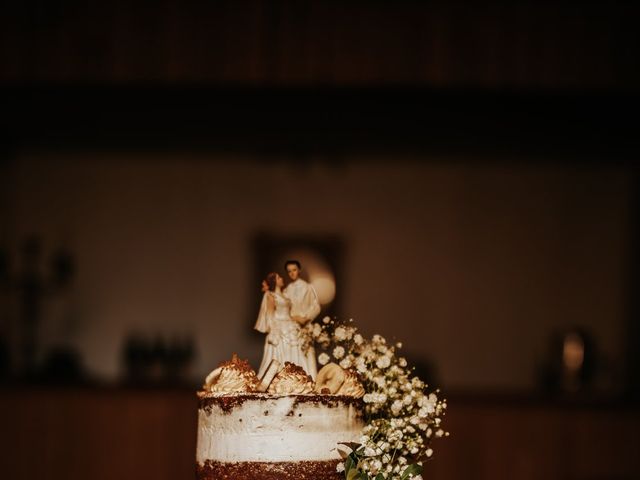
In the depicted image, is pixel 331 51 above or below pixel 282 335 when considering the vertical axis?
above

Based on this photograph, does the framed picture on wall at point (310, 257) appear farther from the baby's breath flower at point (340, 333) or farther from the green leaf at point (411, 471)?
the green leaf at point (411, 471)

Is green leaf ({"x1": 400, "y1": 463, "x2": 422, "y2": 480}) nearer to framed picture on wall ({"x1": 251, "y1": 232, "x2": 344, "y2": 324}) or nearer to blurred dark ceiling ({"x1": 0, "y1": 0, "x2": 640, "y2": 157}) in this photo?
blurred dark ceiling ({"x1": 0, "y1": 0, "x2": 640, "y2": 157})

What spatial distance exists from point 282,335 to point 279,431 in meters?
0.27

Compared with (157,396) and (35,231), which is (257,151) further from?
(157,396)

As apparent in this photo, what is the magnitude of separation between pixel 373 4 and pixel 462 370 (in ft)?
8.93

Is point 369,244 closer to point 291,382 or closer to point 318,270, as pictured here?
point 318,270

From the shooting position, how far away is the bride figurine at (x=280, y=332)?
290 cm

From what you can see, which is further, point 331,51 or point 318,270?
point 318,270

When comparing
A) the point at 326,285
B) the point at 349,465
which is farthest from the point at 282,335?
the point at 326,285

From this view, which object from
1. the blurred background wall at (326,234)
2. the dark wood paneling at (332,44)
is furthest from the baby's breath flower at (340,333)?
the blurred background wall at (326,234)

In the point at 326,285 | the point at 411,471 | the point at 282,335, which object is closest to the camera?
the point at 411,471

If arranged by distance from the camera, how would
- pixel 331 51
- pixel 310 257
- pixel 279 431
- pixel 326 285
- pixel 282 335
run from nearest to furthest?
pixel 279 431 < pixel 282 335 < pixel 331 51 < pixel 326 285 < pixel 310 257

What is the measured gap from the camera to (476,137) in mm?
7543

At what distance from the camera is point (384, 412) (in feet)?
9.17
